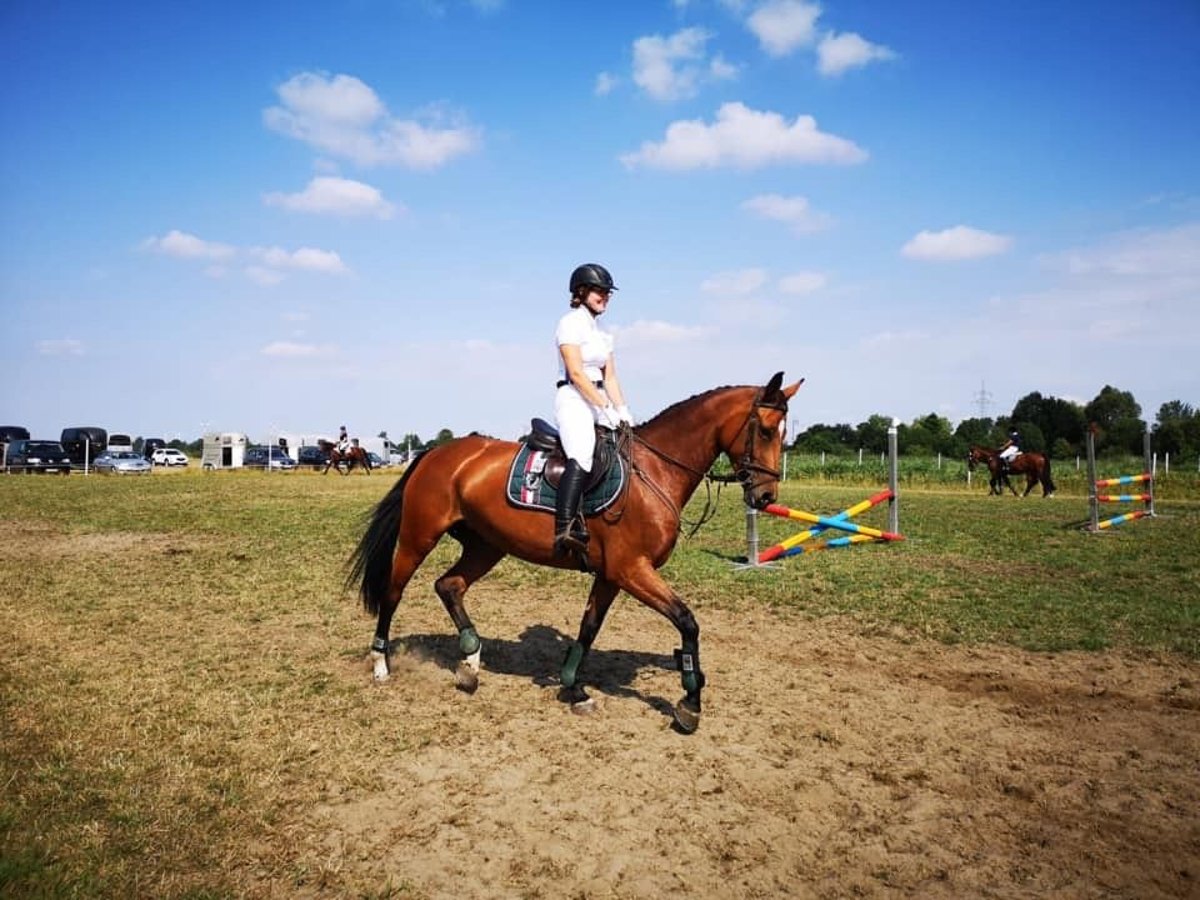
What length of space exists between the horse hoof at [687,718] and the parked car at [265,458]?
51.1 meters

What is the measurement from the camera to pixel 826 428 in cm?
10456

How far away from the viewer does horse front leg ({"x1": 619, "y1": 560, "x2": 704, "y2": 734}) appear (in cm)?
530

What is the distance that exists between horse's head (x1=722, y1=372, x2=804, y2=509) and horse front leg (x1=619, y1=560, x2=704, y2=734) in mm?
1029

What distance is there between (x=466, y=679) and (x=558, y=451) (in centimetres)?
210

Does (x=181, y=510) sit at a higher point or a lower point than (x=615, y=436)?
lower

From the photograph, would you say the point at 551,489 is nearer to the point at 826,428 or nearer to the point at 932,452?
the point at 932,452

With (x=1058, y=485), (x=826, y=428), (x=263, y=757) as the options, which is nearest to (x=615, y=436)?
(x=263, y=757)

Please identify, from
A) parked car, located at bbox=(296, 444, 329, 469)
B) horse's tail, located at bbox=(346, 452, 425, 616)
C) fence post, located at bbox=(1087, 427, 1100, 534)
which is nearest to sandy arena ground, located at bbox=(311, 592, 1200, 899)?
horse's tail, located at bbox=(346, 452, 425, 616)

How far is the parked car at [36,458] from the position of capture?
130ft

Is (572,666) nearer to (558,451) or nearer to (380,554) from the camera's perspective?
(558,451)

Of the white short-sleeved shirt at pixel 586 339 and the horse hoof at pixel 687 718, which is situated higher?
the white short-sleeved shirt at pixel 586 339

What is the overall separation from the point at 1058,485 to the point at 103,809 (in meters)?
41.0

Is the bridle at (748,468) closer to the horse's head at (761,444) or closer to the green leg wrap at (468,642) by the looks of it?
the horse's head at (761,444)

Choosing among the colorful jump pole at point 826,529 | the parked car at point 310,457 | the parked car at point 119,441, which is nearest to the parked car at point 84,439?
the parked car at point 119,441
